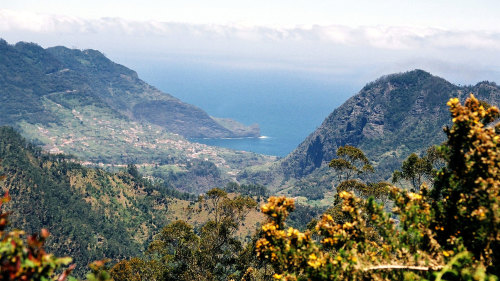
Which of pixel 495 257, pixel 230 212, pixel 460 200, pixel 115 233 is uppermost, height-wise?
pixel 460 200

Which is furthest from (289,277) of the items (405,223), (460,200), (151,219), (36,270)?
(151,219)

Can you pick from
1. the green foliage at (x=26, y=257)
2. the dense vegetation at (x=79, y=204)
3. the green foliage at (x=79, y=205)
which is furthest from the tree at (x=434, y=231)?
the dense vegetation at (x=79, y=204)

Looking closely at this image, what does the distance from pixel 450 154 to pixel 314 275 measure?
6169 millimetres

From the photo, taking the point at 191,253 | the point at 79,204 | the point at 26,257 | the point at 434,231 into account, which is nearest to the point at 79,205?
the point at 79,204

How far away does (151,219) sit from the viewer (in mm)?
154500

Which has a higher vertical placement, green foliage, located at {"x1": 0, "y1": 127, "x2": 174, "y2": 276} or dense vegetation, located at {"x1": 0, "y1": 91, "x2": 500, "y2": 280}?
dense vegetation, located at {"x1": 0, "y1": 91, "x2": 500, "y2": 280}

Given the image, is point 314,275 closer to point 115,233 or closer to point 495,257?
point 495,257

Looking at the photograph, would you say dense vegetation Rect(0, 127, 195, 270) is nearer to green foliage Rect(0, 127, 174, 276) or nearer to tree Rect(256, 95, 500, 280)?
green foliage Rect(0, 127, 174, 276)

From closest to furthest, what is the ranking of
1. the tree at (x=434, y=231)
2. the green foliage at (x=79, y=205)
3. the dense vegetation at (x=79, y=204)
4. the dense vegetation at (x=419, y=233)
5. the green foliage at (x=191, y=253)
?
the dense vegetation at (x=419, y=233) → the tree at (x=434, y=231) → the green foliage at (x=191, y=253) → the green foliage at (x=79, y=205) → the dense vegetation at (x=79, y=204)

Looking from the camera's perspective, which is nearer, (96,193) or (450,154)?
(450,154)

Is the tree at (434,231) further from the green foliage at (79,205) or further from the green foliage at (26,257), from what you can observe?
the green foliage at (79,205)

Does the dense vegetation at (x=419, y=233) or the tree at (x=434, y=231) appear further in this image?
the tree at (x=434, y=231)

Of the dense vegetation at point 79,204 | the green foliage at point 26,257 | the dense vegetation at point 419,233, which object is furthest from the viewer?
the dense vegetation at point 79,204

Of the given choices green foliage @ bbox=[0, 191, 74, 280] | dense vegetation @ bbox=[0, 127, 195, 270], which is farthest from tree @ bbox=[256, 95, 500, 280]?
dense vegetation @ bbox=[0, 127, 195, 270]
